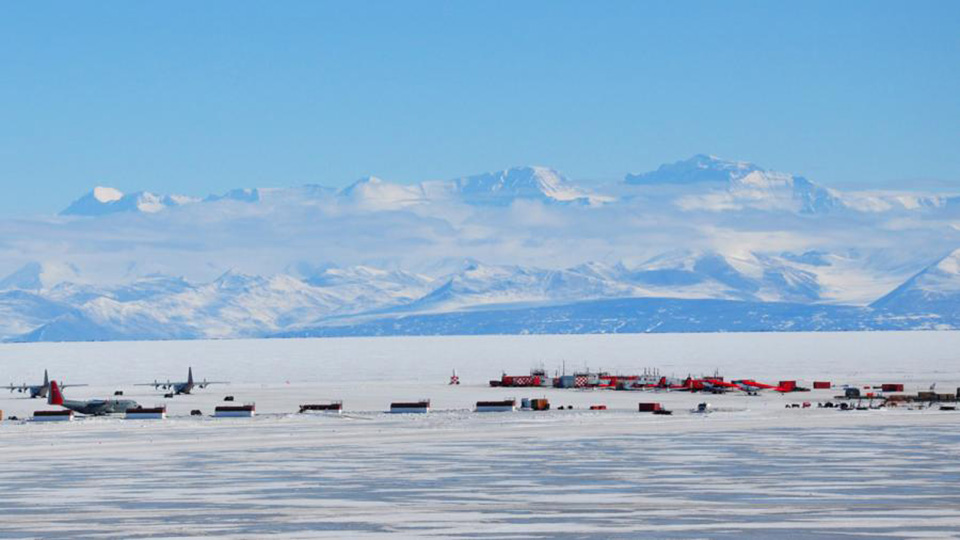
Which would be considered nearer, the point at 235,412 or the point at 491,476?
the point at 491,476

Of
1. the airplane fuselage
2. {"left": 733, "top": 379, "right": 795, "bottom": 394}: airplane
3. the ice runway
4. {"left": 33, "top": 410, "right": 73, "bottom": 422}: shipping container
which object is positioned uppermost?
{"left": 733, "top": 379, "right": 795, "bottom": 394}: airplane

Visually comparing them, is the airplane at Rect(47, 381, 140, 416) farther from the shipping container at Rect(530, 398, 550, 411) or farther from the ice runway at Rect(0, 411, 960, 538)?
the shipping container at Rect(530, 398, 550, 411)

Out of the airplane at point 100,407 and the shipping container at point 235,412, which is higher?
the airplane at point 100,407

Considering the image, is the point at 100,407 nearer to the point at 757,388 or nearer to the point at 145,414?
the point at 145,414

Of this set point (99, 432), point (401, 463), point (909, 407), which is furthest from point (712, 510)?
point (909, 407)

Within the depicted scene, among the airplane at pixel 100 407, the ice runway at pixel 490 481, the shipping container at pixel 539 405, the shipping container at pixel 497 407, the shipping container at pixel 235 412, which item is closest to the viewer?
the ice runway at pixel 490 481

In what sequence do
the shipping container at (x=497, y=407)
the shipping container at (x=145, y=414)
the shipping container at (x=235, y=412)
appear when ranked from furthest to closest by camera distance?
the shipping container at (x=497, y=407) < the shipping container at (x=235, y=412) < the shipping container at (x=145, y=414)

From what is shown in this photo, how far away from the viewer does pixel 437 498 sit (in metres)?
48.7

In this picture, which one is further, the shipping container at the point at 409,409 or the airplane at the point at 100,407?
the airplane at the point at 100,407

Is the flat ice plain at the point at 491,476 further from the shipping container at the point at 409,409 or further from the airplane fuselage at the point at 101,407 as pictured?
the airplane fuselage at the point at 101,407

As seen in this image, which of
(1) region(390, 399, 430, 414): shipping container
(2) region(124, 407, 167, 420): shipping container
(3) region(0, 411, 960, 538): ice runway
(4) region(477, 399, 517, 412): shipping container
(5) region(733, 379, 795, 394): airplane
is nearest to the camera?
(3) region(0, 411, 960, 538): ice runway

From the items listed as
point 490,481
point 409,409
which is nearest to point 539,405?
point 409,409

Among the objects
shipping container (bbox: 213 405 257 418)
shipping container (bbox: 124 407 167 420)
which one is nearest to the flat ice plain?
shipping container (bbox: 124 407 167 420)

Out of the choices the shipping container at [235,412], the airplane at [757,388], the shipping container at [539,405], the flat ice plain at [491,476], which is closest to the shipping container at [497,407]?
the shipping container at [539,405]
